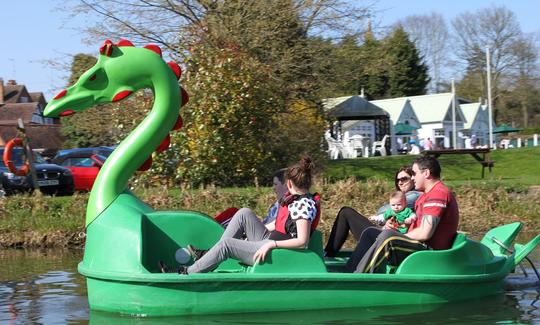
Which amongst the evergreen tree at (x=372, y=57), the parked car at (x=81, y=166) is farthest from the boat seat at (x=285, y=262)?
the evergreen tree at (x=372, y=57)

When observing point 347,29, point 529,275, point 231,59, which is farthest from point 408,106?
point 529,275

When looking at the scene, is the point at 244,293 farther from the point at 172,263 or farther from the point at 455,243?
the point at 455,243

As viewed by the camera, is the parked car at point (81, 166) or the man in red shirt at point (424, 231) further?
the parked car at point (81, 166)

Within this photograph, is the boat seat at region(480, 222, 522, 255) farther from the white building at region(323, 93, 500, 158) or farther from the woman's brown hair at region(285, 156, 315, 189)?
the white building at region(323, 93, 500, 158)

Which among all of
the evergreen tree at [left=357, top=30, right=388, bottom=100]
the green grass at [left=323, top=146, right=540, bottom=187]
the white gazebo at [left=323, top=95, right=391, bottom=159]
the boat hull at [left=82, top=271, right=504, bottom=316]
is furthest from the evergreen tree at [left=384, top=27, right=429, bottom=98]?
the boat hull at [left=82, top=271, right=504, bottom=316]

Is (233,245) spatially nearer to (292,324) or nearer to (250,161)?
(292,324)

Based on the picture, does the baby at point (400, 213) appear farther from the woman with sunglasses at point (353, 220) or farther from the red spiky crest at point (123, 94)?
the red spiky crest at point (123, 94)

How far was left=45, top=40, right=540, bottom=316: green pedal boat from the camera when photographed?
703 centimetres

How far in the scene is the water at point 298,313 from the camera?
699 cm

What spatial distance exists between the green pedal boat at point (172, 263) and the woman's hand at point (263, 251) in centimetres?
6

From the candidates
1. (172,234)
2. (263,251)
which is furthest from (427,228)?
(172,234)

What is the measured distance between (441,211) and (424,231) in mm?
245

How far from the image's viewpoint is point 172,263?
309 inches

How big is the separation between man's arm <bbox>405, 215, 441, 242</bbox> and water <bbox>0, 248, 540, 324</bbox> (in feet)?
2.17
